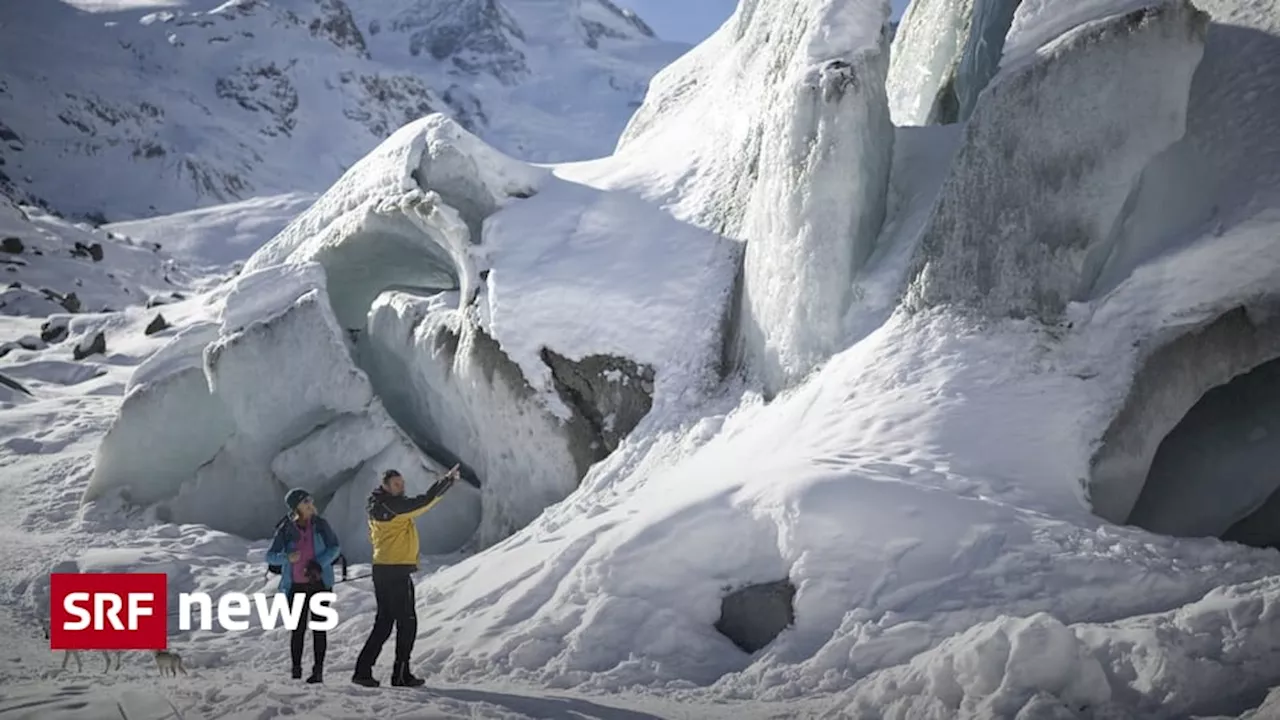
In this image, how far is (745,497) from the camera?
8.00 metres

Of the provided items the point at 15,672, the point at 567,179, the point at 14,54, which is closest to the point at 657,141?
the point at 567,179

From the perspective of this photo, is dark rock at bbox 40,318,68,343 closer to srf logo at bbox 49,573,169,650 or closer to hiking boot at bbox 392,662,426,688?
srf logo at bbox 49,573,169,650

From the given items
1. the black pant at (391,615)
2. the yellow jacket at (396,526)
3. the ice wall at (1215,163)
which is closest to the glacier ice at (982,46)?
the ice wall at (1215,163)

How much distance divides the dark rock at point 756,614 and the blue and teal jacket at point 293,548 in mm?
2724

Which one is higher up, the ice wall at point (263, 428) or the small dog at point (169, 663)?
the ice wall at point (263, 428)

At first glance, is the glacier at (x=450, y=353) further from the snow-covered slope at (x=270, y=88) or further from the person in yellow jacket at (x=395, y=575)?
the snow-covered slope at (x=270, y=88)

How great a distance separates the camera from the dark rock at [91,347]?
2236cm

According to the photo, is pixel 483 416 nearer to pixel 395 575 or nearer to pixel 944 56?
pixel 395 575

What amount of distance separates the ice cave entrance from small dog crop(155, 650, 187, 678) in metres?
7.78

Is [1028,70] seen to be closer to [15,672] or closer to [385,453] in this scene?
[385,453]

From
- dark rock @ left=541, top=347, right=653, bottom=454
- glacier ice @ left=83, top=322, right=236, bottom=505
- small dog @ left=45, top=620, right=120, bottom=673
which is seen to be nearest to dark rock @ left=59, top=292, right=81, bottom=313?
glacier ice @ left=83, top=322, right=236, bottom=505

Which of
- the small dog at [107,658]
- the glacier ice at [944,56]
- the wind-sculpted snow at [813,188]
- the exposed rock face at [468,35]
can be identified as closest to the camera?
the small dog at [107,658]

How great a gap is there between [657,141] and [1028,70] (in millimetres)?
8304

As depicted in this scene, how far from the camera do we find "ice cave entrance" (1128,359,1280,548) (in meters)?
8.09
